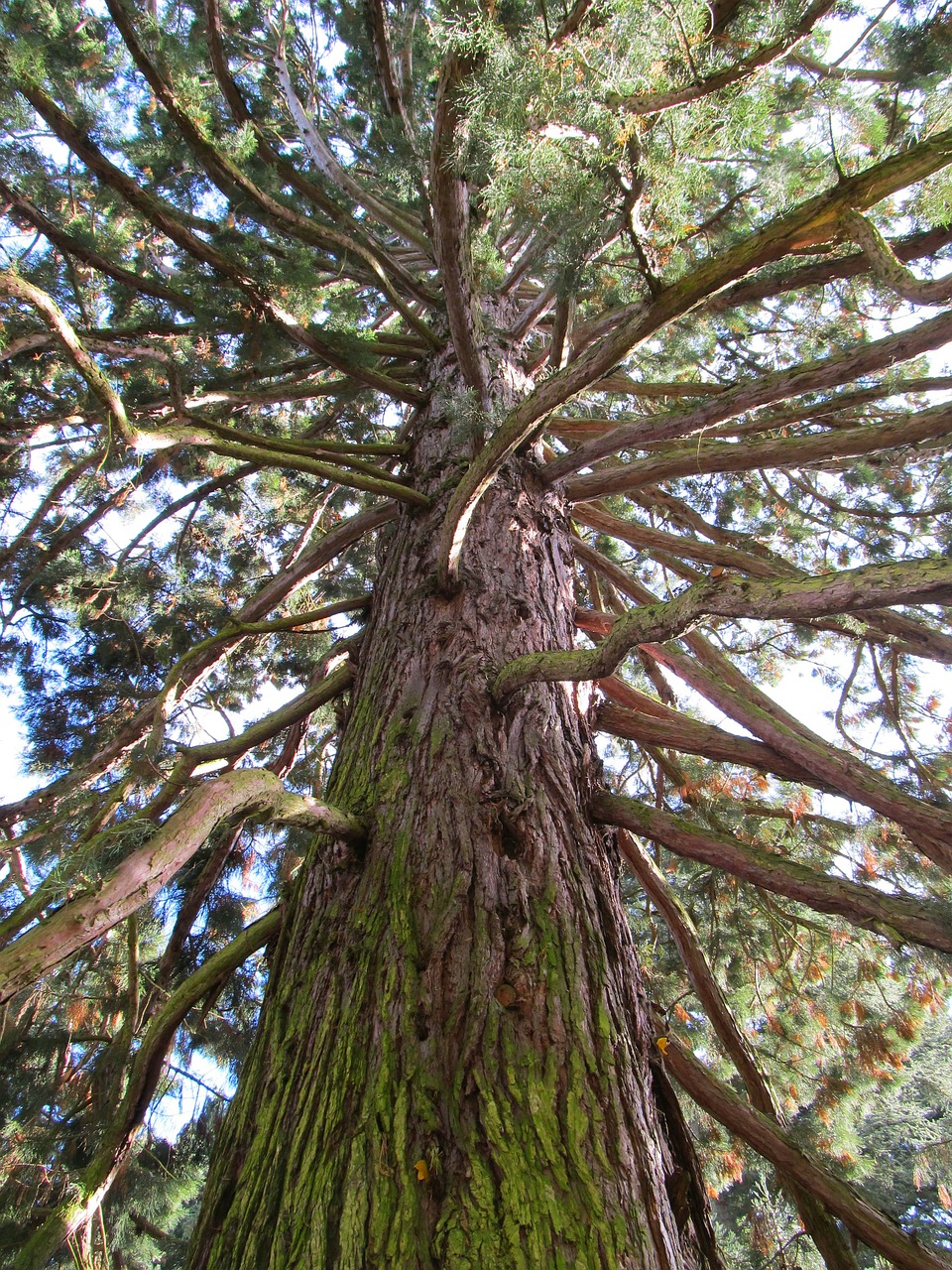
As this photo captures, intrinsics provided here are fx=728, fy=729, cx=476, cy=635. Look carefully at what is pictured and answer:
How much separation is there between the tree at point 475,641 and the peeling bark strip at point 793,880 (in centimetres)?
1

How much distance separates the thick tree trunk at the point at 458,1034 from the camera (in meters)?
1.24

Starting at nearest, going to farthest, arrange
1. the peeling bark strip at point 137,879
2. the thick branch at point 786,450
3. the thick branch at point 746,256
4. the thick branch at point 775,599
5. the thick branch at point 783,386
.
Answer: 1. the peeling bark strip at point 137,879
2. the thick branch at point 775,599
3. the thick branch at point 746,256
4. the thick branch at point 783,386
5. the thick branch at point 786,450

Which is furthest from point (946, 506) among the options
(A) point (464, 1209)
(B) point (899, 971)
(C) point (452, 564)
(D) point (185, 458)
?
(D) point (185, 458)

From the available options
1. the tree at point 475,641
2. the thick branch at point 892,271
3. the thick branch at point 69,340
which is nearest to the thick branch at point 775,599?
the tree at point 475,641

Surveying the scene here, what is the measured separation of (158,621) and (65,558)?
614mm

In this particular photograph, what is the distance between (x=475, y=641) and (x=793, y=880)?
1119 millimetres

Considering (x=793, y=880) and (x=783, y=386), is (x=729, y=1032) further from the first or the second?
(x=783, y=386)

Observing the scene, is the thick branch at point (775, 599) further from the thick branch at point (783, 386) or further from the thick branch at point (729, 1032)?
the thick branch at point (729, 1032)

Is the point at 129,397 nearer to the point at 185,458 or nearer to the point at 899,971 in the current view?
the point at 185,458

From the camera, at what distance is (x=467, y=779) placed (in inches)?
76.7

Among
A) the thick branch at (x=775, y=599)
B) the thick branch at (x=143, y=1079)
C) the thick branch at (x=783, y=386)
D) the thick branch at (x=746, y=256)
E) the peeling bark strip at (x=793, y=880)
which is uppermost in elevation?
the thick branch at (x=783, y=386)

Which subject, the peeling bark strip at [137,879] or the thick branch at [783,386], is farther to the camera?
the thick branch at [783,386]

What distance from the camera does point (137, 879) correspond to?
1.10 m

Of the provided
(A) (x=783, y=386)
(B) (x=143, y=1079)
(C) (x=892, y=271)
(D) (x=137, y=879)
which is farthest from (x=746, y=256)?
(B) (x=143, y=1079)
